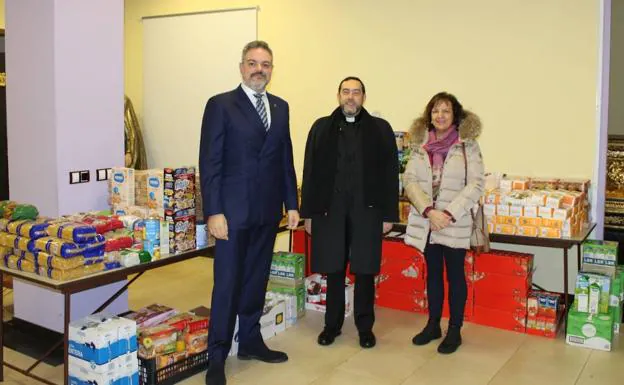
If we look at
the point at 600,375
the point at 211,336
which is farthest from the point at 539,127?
the point at 211,336

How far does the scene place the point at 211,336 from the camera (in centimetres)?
338

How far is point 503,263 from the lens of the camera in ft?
14.1

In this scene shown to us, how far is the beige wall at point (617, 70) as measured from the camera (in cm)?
639

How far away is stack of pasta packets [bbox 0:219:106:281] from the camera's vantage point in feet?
9.91

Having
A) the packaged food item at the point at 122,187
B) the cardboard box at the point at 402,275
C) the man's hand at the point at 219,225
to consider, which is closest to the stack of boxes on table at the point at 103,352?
the man's hand at the point at 219,225

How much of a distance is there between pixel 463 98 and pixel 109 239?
3076mm

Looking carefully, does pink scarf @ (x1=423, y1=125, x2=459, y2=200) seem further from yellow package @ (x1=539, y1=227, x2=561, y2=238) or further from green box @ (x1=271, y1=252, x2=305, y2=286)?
green box @ (x1=271, y1=252, x2=305, y2=286)

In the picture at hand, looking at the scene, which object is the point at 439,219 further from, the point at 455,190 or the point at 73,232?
the point at 73,232

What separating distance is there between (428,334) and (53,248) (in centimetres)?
235

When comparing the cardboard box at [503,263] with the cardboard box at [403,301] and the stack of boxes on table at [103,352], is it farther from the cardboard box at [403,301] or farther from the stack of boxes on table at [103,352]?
the stack of boxes on table at [103,352]

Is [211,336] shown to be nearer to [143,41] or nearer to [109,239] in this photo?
[109,239]

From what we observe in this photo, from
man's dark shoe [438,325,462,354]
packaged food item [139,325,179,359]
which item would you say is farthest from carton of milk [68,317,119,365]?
man's dark shoe [438,325,462,354]

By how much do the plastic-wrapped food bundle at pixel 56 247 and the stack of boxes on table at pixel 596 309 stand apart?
3.06m

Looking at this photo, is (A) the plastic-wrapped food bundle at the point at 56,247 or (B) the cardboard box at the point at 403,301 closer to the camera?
(A) the plastic-wrapped food bundle at the point at 56,247
